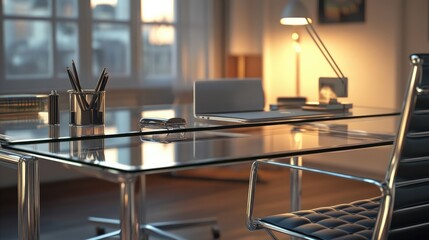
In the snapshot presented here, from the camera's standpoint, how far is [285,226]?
2352 mm

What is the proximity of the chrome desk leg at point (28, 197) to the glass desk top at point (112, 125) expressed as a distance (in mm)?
95

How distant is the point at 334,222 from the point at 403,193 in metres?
0.34

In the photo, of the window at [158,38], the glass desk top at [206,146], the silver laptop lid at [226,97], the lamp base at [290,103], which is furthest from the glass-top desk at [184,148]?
the window at [158,38]

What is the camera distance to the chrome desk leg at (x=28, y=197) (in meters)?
2.39

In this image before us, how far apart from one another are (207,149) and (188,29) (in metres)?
4.15

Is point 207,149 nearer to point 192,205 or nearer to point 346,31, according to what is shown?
point 192,205

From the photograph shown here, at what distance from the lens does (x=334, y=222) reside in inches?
92.7

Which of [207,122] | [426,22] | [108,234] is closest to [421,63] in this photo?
[207,122]

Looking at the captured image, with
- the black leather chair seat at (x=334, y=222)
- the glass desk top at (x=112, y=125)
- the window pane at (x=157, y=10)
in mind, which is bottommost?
the black leather chair seat at (x=334, y=222)

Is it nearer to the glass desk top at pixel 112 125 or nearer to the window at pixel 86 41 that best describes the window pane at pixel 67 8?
the window at pixel 86 41

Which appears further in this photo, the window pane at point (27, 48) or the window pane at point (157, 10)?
the window pane at point (157, 10)

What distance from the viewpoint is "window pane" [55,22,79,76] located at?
5.59 metres

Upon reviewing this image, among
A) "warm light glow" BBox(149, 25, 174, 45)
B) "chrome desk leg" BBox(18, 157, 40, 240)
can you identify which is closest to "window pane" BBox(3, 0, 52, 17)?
"warm light glow" BBox(149, 25, 174, 45)

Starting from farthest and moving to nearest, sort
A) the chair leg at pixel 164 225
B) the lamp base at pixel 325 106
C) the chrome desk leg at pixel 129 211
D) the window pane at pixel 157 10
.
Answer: the window pane at pixel 157 10 → the chair leg at pixel 164 225 → the lamp base at pixel 325 106 → the chrome desk leg at pixel 129 211
